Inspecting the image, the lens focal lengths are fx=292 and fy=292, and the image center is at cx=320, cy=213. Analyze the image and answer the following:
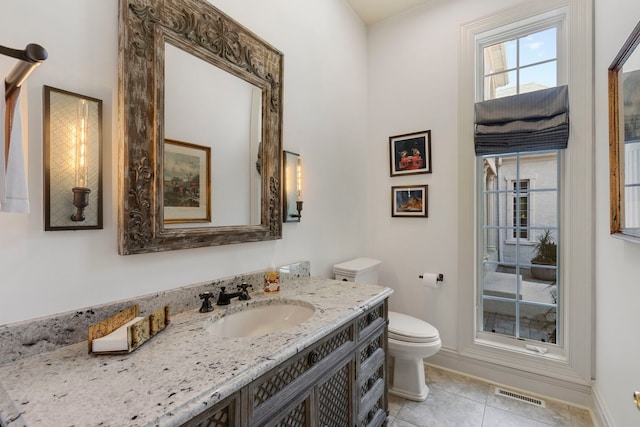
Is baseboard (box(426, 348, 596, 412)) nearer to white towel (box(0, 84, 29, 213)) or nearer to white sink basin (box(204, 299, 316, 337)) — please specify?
white sink basin (box(204, 299, 316, 337))

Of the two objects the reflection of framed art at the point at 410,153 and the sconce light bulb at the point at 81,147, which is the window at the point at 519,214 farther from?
the sconce light bulb at the point at 81,147

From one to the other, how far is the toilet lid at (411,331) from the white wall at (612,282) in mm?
897

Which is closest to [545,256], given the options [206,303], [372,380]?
[372,380]

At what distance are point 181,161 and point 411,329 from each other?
1.78m

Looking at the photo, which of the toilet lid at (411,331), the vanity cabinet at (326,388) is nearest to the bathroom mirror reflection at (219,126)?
the vanity cabinet at (326,388)

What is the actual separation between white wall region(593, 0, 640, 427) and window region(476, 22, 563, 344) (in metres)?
0.29

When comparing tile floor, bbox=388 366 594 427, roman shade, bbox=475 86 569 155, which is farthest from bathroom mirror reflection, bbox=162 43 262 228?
roman shade, bbox=475 86 569 155

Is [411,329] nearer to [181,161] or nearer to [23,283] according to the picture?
[181,161]

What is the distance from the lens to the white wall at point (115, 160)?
0.92m

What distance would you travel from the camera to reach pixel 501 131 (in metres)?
2.18

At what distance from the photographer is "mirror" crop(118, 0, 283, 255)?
114cm

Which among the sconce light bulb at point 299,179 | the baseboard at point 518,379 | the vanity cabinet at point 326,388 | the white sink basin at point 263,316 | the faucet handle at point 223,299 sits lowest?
the baseboard at point 518,379

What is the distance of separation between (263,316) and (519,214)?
2048mm

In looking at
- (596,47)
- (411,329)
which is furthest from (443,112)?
(411,329)
